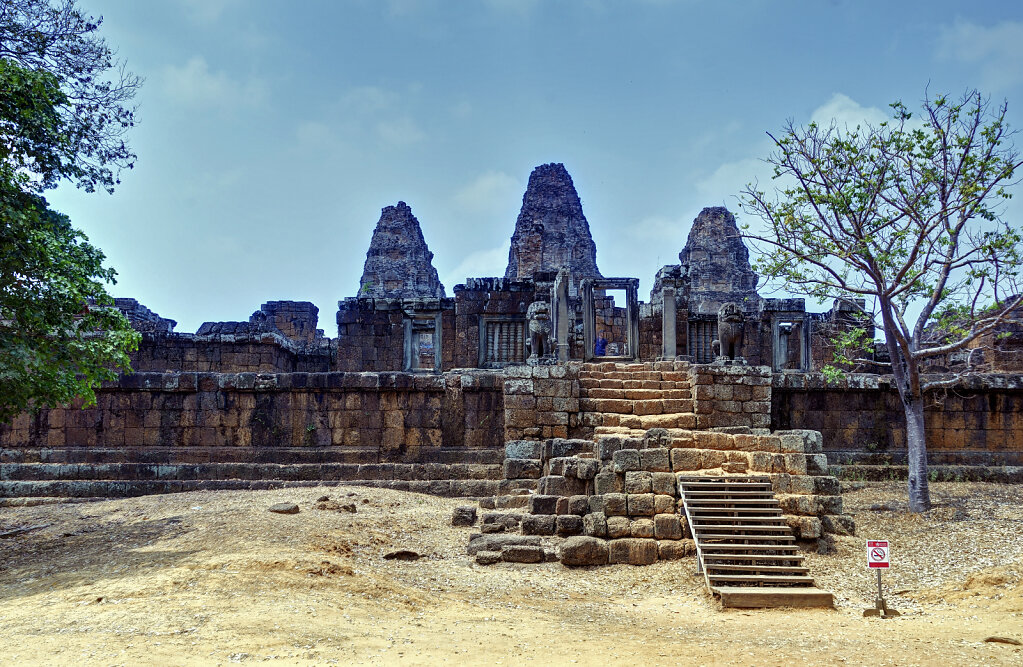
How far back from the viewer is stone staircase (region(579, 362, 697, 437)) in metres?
11.6

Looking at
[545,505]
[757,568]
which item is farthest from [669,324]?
[757,568]

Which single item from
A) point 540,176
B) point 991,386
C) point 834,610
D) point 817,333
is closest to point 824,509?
point 834,610

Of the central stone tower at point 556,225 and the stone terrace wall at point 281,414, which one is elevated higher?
the central stone tower at point 556,225

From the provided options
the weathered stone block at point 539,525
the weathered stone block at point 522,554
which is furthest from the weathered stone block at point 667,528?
the weathered stone block at point 522,554

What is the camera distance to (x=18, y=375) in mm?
8383

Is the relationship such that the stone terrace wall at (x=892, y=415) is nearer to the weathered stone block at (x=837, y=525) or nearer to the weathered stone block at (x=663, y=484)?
the weathered stone block at (x=837, y=525)

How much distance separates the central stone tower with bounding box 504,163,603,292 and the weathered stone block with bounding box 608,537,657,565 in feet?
85.5

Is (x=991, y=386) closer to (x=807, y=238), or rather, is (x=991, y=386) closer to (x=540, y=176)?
(x=807, y=238)

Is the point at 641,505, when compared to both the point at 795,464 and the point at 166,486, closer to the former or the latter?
the point at 795,464

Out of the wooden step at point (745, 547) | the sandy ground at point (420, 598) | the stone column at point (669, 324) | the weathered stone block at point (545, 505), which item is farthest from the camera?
the stone column at point (669, 324)

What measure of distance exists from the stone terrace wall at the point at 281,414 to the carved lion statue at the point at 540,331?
1228 millimetres

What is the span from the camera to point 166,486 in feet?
41.9

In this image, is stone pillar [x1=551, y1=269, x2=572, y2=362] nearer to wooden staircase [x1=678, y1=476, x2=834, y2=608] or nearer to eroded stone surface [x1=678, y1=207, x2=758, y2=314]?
wooden staircase [x1=678, y1=476, x2=834, y2=608]

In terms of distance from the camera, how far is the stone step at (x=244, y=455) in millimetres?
13008
